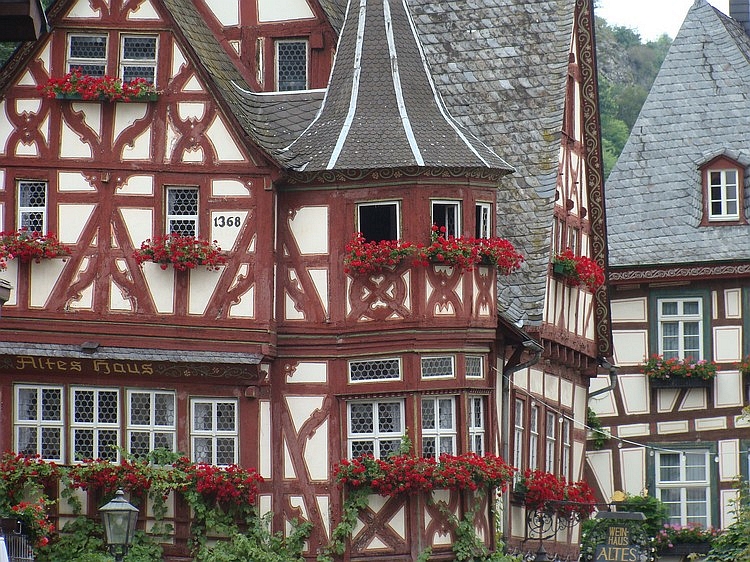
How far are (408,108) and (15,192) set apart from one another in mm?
5959

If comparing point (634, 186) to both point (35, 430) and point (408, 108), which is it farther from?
point (35, 430)

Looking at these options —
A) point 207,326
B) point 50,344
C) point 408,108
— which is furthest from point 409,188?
point 50,344

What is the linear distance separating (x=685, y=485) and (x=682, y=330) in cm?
303

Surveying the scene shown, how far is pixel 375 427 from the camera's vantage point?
32.8 m

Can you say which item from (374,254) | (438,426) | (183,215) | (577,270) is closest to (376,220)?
(374,254)

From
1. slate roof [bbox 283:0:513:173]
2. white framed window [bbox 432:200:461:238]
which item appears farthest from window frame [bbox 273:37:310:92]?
white framed window [bbox 432:200:461:238]

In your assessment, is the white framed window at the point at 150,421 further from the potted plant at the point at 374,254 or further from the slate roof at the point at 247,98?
the slate roof at the point at 247,98

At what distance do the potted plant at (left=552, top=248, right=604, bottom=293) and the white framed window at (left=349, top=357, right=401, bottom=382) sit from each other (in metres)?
4.54

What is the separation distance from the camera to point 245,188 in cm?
3316

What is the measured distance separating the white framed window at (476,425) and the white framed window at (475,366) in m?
0.33

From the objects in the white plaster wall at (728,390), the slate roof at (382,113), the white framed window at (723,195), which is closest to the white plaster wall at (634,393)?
the white plaster wall at (728,390)

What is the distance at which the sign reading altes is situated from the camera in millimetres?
33281

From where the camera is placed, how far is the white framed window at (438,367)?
32.7 meters

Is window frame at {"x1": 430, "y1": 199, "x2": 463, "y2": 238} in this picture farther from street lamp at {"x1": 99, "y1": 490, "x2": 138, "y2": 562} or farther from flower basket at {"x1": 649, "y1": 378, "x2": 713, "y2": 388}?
flower basket at {"x1": 649, "y1": 378, "x2": 713, "y2": 388}
